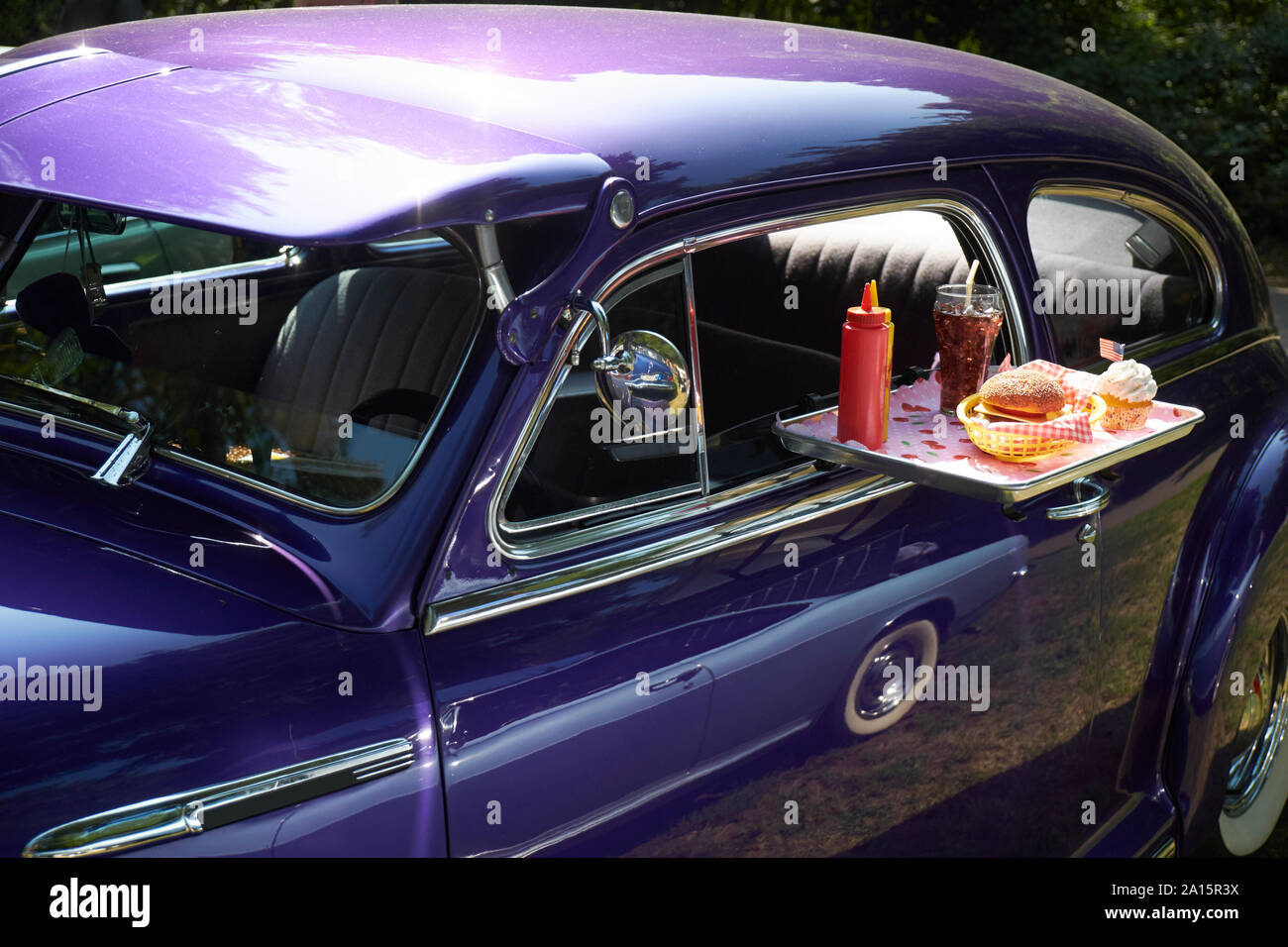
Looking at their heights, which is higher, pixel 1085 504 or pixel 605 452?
pixel 605 452

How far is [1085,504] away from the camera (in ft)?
7.91

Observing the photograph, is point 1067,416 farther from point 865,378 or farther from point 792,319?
point 792,319

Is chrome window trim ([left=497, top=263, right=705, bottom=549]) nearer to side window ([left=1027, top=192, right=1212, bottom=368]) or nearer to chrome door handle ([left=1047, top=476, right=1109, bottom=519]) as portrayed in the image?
chrome door handle ([left=1047, top=476, right=1109, bottom=519])

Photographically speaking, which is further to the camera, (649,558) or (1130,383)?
(1130,383)

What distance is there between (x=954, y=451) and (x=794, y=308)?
69 cm

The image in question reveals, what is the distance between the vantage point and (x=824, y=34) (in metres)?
2.76

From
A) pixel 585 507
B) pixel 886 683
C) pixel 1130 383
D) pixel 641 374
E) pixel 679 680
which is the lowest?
pixel 886 683

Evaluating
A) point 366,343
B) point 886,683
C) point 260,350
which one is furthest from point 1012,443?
point 260,350

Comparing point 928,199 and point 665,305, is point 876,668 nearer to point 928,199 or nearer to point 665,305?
point 665,305

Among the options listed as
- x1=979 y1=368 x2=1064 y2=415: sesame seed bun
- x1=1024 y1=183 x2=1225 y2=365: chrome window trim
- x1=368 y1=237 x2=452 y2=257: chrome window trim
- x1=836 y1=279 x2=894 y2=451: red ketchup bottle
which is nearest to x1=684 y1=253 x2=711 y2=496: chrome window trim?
x1=836 y1=279 x2=894 y2=451: red ketchup bottle

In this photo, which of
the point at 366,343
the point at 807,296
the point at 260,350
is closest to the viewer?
the point at 366,343

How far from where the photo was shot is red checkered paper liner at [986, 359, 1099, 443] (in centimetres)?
204

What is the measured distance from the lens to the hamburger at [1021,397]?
2.10 meters

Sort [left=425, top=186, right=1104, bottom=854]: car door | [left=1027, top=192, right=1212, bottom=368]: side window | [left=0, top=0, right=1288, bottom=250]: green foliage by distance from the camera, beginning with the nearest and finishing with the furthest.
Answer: [left=425, top=186, right=1104, bottom=854]: car door
[left=1027, top=192, right=1212, bottom=368]: side window
[left=0, top=0, right=1288, bottom=250]: green foliage
